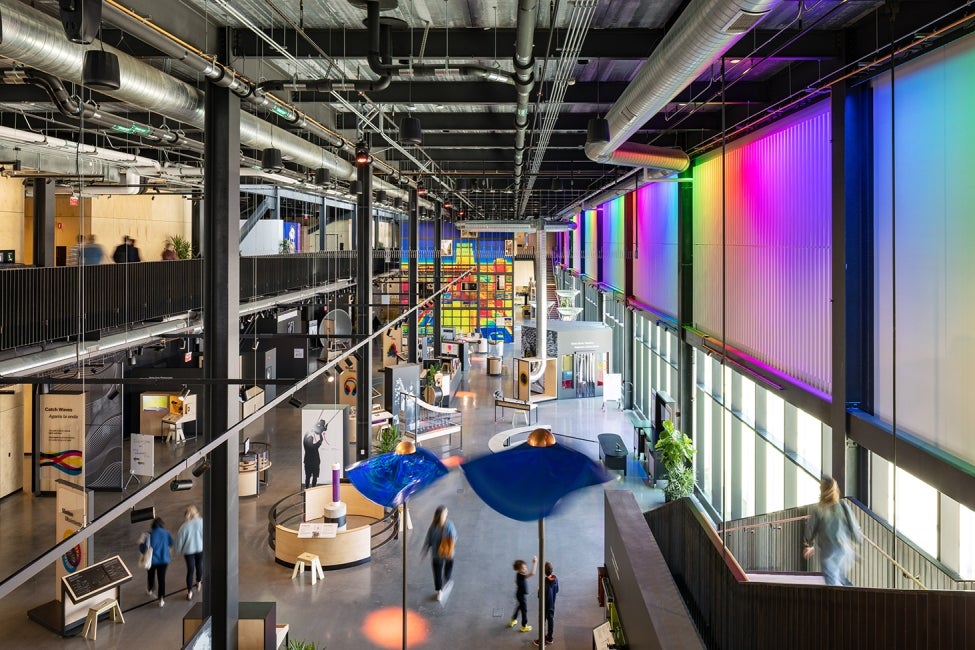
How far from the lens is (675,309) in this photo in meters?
15.8

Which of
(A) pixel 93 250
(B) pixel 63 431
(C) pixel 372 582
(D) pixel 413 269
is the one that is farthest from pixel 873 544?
(A) pixel 93 250

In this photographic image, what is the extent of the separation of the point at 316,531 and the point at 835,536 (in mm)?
7461

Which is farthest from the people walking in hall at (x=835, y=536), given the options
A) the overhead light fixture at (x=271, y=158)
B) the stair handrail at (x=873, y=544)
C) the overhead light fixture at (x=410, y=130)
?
the overhead light fixture at (x=271, y=158)

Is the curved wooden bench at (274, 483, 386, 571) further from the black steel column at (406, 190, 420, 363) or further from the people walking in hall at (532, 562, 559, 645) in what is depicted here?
the black steel column at (406, 190, 420, 363)

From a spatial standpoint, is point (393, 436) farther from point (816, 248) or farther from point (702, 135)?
point (816, 248)

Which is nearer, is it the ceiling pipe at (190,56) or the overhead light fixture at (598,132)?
the ceiling pipe at (190,56)

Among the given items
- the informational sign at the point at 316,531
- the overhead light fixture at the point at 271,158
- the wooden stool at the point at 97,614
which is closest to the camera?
the wooden stool at the point at 97,614

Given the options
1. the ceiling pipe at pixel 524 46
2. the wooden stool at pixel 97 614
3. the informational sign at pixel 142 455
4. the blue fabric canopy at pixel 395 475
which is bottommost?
the wooden stool at pixel 97 614

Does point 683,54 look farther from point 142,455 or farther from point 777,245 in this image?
point 142,455

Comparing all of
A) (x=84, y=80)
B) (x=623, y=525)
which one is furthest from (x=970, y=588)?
(x=84, y=80)

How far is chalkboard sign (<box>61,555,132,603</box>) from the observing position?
9133 millimetres

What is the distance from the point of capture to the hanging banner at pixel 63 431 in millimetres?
11992

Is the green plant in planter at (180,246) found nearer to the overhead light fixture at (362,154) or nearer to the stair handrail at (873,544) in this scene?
the overhead light fixture at (362,154)

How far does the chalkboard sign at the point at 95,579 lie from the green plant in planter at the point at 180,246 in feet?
42.6
